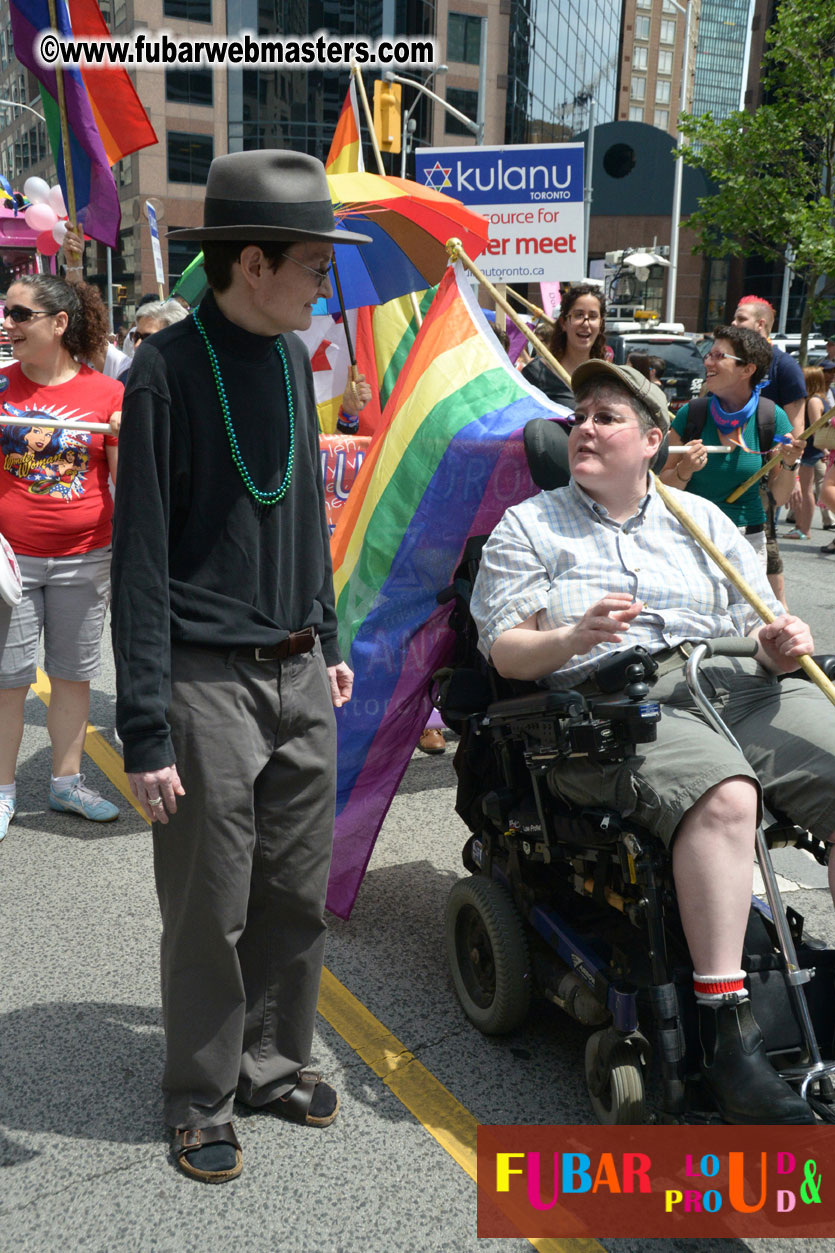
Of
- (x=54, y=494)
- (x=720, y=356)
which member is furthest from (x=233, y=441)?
(x=720, y=356)

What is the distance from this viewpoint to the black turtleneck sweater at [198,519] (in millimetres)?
2316

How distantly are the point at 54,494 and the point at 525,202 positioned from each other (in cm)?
536

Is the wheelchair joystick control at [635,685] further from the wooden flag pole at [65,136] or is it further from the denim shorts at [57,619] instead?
the wooden flag pole at [65,136]

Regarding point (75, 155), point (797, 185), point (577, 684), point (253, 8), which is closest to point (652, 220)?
point (253, 8)

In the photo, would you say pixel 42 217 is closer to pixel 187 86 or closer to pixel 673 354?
pixel 673 354

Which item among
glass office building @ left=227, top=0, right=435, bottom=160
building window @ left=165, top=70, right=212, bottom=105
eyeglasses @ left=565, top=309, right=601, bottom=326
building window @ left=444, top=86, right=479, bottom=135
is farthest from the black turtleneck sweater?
building window @ left=444, top=86, right=479, bottom=135

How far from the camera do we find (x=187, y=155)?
50000 mm

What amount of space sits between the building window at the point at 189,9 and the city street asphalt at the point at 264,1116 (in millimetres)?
52605

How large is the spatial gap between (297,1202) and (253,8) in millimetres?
56370

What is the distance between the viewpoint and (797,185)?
824 inches

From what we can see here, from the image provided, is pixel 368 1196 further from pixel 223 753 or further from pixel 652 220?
pixel 652 220

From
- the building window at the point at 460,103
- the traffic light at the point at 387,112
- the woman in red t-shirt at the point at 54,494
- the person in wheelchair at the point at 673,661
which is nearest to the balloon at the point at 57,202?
the traffic light at the point at 387,112

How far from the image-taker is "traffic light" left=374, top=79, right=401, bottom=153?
11.7 metres

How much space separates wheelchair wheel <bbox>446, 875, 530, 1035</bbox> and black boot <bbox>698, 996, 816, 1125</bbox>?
0.66 metres
